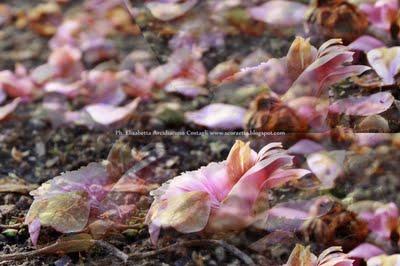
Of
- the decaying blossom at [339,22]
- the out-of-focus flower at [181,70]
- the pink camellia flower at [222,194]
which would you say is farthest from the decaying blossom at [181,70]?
the pink camellia flower at [222,194]

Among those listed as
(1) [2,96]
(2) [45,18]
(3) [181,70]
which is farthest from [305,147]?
(2) [45,18]

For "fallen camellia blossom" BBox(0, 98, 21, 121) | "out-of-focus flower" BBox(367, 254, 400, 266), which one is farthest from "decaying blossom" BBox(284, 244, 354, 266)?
"fallen camellia blossom" BBox(0, 98, 21, 121)

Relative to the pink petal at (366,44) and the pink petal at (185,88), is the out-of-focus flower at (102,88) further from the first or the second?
the pink petal at (366,44)

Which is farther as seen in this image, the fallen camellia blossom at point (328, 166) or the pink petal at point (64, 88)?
the pink petal at point (64, 88)

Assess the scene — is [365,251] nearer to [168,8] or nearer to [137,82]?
[137,82]

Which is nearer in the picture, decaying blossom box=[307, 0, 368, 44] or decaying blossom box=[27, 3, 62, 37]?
decaying blossom box=[307, 0, 368, 44]

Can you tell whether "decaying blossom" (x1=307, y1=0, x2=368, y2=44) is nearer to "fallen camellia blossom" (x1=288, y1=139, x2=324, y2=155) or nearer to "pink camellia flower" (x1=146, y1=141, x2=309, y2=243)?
"fallen camellia blossom" (x1=288, y1=139, x2=324, y2=155)
